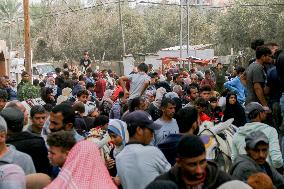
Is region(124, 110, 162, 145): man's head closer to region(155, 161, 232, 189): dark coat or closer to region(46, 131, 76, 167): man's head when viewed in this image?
region(46, 131, 76, 167): man's head

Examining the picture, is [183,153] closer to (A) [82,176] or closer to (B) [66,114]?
(A) [82,176]

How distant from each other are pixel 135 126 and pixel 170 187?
7.02 feet

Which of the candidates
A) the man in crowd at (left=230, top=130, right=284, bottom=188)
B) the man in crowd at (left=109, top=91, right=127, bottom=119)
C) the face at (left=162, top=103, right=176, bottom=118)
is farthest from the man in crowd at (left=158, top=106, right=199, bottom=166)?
the man in crowd at (left=109, top=91, right=127, bottom=119)

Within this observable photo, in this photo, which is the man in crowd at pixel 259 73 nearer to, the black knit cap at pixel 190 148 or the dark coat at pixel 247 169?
the dark coat at pixel 247 169

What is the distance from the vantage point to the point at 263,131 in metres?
8.52

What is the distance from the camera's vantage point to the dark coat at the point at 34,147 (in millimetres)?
7543

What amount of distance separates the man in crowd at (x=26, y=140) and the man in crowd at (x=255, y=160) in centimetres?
198

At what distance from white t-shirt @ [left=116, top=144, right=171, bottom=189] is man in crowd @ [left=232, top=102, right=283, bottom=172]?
171 cm

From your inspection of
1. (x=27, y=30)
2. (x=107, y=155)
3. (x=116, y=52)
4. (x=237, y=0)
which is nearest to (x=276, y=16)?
(x=237, y=0)

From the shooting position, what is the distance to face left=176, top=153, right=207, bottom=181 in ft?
18.3

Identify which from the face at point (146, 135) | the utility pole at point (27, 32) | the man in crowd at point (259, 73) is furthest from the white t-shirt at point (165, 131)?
the utility pole at point (27, 32)

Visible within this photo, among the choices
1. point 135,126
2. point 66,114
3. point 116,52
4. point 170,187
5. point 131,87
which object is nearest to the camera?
point 170,187

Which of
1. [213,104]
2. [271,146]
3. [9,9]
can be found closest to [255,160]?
[271,146]

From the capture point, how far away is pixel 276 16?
178 feet
